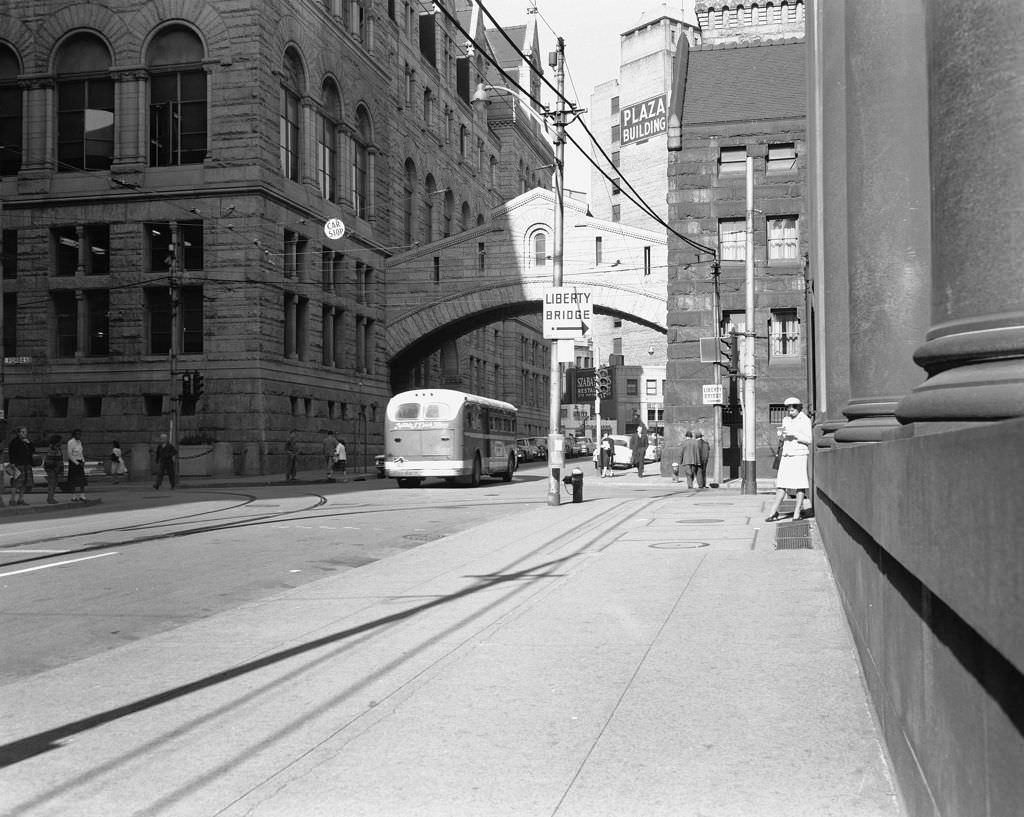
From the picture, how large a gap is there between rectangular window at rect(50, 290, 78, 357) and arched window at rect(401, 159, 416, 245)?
22509mm

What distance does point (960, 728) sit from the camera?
10.1ft

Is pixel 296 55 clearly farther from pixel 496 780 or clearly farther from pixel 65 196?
pixel 496 780

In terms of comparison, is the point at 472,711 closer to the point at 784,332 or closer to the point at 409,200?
the point at 784,332

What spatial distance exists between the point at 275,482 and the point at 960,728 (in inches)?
1523

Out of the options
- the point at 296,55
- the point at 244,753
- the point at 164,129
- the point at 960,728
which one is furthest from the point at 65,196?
the point at 960,728

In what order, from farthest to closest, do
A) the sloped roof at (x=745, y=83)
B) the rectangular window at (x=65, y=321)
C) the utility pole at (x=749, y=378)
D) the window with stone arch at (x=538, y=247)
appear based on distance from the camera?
the window with stone arch at (x=538, y=247), the rectangular window at (x=65, y=321), the sloped roof at (x=745, y=83), the utility pole at (x=749, y=378)

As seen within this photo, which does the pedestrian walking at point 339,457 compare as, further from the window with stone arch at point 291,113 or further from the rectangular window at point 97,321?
the window with stone arch at point 291,113

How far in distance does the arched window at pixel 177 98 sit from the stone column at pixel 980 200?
48570mm

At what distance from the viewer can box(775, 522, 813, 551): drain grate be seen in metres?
14.5

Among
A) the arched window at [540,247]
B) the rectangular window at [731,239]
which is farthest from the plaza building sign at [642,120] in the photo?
the rectangular window at [731,239]

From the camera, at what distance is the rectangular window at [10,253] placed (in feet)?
165

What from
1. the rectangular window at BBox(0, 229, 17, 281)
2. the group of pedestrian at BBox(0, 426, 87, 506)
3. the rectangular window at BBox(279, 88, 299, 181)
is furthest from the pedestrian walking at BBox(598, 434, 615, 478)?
the rectangular window at BBox(0, 229, 17, 281)

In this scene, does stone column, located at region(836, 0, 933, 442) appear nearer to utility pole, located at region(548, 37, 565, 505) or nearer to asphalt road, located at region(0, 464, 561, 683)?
asphalt road, located at region(0, 464, 561, 683)

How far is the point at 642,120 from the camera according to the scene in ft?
322
